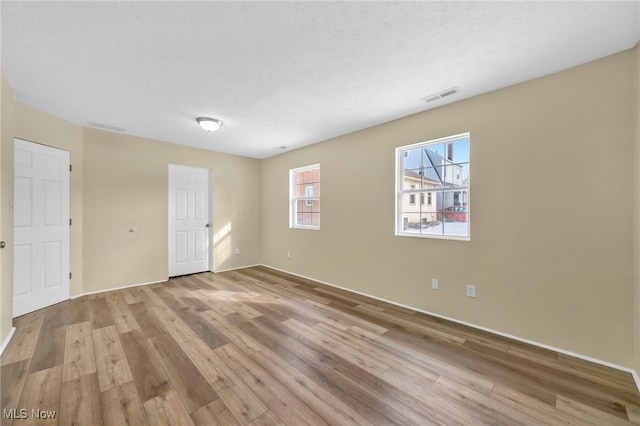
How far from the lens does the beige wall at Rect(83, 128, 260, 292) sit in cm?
378

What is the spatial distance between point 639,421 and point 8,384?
419 centimetres

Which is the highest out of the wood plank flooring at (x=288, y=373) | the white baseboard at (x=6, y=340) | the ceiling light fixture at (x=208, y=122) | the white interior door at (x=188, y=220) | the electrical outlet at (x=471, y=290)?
the ceiling light fixture at (x=208, y=122)

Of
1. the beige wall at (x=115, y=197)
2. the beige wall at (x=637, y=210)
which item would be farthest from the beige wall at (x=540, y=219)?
the beige wall at (x=115, y=197)

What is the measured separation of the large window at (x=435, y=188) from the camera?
2846mm

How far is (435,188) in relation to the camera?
3.06 m

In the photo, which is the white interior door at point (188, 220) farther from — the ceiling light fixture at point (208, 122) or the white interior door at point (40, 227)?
the ceiling light fixture at point (208, 122)

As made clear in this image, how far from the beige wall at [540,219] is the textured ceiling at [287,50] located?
0.80 feet

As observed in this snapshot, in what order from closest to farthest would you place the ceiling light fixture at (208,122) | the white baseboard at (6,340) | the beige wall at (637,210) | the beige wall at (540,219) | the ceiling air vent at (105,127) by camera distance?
1. the beige wall at (637,210)
2. the beige wall at (540,219)
3. the white baseboard at (6,340)
4. the ceiling light fixture at (208,122)
5. the ceiling air vent at (105,127)

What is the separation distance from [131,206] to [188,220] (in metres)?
0.96

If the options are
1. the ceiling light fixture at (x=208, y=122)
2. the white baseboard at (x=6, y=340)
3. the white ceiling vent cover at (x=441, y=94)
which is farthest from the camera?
the ceiling light fixture at (x=208, y=122)

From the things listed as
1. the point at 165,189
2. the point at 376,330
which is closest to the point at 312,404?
the point at 376,330

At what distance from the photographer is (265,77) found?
2.33m

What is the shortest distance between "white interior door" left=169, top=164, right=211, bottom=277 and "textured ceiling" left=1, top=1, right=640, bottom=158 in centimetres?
185

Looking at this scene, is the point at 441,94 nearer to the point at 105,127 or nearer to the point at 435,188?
the point at 435,188
